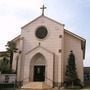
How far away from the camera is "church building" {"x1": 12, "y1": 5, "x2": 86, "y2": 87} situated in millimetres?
30875

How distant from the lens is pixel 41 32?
33.2 metres

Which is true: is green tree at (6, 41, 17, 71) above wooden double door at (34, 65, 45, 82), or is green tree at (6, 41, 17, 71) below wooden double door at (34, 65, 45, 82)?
above

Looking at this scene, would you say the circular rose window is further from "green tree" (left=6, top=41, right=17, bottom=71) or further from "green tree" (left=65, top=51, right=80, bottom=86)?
"green tree" (left=65, top=51, right=80, bottom=86)

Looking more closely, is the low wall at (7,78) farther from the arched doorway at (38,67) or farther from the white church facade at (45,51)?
the arched doorway at (38,67)

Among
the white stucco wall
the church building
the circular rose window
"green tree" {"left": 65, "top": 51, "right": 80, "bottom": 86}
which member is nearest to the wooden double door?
the church building

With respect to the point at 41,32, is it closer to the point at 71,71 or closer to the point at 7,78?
the point at 71,71

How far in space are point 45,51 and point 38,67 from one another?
291 cm

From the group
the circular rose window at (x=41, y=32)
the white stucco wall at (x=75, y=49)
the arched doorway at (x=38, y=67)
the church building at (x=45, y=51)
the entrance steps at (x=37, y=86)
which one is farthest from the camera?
the circular rose window at (x=41, y=32)

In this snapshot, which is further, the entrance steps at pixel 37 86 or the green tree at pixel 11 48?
the green tree at pixel 11 48

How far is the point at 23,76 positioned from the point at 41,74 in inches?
108

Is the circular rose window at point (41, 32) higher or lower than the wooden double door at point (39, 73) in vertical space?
higher

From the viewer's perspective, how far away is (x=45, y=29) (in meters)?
33.2

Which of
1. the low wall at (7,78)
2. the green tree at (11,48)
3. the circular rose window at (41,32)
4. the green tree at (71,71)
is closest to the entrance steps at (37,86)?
the low wall at (7,78)

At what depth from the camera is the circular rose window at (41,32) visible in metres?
32.9
